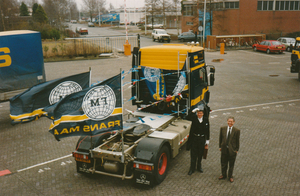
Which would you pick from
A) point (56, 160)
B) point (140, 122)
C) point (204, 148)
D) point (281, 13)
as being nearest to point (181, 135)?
point (204, 148)

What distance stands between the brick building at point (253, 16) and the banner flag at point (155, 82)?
3490 cm

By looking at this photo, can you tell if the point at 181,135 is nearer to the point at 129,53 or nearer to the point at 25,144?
the point at 25,144

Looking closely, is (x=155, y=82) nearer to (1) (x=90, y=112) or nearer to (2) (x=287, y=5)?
(1) (x=90, y=112)

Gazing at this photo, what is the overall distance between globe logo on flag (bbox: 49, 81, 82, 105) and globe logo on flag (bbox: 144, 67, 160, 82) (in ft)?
9.36

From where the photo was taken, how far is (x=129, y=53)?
30.6 metres

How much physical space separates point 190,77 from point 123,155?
3.68 metres

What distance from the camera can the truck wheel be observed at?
6564 millimetres

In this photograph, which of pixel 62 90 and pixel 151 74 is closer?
pixel 62 90

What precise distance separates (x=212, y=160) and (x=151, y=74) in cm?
336

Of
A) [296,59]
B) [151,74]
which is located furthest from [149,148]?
[296,59]

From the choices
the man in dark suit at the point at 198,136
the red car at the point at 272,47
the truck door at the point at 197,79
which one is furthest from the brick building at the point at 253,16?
the man in dark suit at the point at 198,136

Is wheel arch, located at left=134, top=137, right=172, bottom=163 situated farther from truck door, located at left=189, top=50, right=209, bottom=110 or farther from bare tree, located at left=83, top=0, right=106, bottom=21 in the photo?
bare tree, located at left=83, top=0, right=106, bottom=21

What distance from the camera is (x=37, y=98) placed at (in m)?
6.70

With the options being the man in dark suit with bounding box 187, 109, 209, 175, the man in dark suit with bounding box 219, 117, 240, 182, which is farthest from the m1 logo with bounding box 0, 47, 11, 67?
the man in dark suit with bounding box 219, 117, 240, 182
